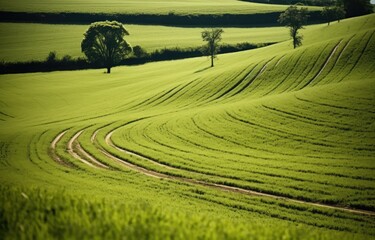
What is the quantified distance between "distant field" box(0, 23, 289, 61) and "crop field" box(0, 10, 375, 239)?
5297 centimetres

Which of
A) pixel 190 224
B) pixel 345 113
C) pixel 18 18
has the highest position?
pixel 18 18

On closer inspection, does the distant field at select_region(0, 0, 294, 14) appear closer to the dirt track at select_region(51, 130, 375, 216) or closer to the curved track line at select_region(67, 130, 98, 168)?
the curved track line at select_region(67, 130, 98, 168)

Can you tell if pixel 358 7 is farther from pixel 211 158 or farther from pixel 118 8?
pixel 211 158

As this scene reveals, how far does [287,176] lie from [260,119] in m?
14.5

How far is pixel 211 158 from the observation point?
27125 mm

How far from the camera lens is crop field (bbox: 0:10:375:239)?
6688mm

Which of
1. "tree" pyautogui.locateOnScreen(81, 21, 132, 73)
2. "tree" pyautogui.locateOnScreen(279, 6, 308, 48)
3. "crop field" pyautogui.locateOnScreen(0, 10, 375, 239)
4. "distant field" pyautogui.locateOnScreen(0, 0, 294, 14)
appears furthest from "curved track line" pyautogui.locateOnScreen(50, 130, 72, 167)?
"distant field" pyautogui.locateOnScreen(0, 0, 294, 14)

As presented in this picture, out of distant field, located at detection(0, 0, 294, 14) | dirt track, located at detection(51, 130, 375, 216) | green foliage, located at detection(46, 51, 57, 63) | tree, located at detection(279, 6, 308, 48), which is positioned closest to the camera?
dirt track, located at detection(51, 130, 375, 216)

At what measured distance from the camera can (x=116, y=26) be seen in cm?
9831

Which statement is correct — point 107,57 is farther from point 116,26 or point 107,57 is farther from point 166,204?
point 166,204

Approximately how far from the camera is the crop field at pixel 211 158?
6.69 metres

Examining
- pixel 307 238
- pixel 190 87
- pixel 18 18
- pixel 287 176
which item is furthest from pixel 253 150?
pixel 18 18

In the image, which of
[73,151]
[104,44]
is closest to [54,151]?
[73,151]

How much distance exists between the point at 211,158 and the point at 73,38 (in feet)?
376
